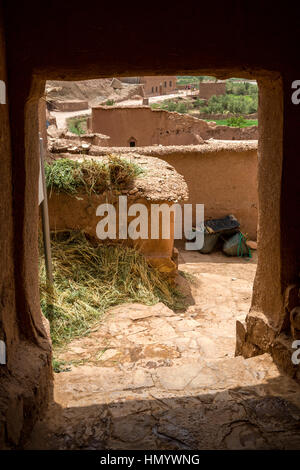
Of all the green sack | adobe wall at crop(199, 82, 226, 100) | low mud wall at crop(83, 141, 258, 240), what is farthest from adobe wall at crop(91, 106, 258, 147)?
adobe wall at crop(199, 82, 226, 100)

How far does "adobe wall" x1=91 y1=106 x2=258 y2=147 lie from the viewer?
13219 mm

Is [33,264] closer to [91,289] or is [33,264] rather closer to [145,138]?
[91,289]

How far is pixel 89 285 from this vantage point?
5281mm

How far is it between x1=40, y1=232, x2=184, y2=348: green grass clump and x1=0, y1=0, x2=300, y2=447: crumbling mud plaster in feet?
5.39

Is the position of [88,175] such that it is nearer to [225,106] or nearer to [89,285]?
[89,285]

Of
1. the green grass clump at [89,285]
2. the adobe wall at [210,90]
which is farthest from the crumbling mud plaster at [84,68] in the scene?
the adobe wall at [210,90]

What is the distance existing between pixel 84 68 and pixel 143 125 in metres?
10.9

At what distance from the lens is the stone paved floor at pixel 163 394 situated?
2.51m

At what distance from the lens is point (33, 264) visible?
120 inches

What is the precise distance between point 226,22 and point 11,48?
3.98 ft

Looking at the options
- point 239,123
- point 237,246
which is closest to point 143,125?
point 237,246

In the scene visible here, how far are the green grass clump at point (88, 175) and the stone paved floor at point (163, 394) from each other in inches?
66.0

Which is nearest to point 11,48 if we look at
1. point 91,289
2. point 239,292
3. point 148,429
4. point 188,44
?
point 188,44

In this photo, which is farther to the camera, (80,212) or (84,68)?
(80,212)
